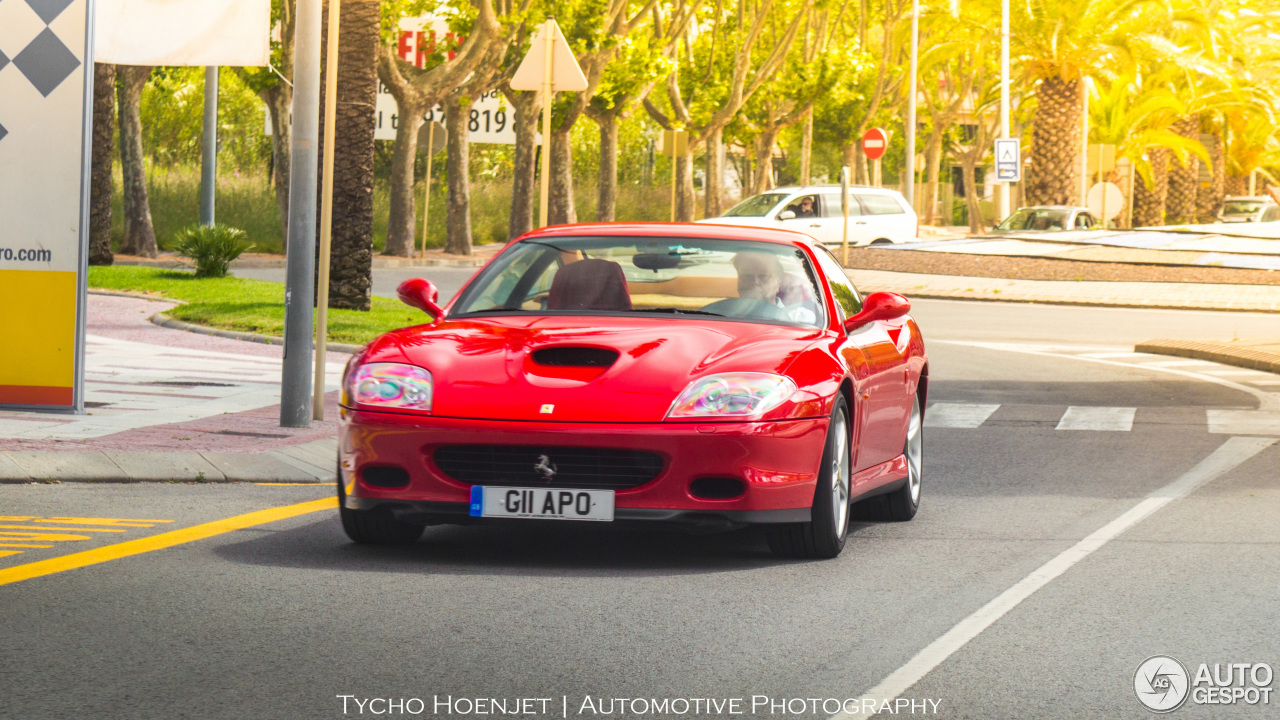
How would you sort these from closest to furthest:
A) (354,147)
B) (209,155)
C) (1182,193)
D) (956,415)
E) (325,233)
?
(325,233) < (956,415) < (354,147) < (209,155) < (1182,193)

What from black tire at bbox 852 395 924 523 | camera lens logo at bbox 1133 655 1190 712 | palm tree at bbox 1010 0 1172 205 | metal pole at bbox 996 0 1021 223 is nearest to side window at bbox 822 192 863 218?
metal pole at bbox 996 0 1021 223

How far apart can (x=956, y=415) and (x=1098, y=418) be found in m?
1.04

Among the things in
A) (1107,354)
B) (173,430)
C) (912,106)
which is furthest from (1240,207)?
(173,430)

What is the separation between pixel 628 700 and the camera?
16.2 ft

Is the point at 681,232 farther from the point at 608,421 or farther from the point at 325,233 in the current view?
the point at 325,233

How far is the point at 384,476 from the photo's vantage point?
696 centimetres

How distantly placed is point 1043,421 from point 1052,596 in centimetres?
705

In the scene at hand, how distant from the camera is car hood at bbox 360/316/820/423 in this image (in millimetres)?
6703

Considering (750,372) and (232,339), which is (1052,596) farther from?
(232,339)

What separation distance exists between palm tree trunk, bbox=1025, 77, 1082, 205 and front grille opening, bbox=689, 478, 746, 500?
37.7 meters

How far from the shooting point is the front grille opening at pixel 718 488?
6801 mm

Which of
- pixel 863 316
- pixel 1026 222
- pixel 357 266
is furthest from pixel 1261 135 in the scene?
pixel 863 316

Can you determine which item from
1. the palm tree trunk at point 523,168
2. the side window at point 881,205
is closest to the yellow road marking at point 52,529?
the side window at point 881,205

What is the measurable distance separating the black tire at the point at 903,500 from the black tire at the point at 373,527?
2.26 meters
